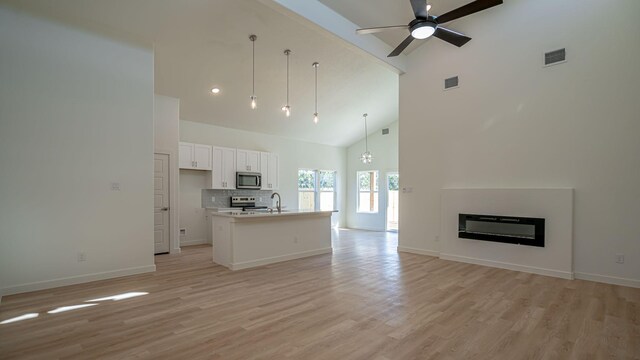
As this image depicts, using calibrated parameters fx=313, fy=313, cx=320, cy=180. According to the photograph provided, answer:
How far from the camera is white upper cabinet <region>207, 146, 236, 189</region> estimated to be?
737 cm

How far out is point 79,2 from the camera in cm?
397

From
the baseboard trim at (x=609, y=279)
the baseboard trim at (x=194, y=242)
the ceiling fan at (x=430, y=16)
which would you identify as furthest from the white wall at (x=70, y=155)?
the baseboard trim at (x=609, y=279)

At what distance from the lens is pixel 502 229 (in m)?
5.14

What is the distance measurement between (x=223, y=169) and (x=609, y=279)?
7.23 m

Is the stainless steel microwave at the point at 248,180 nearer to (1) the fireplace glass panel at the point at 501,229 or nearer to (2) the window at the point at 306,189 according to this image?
(2) the window at the point at 306,189

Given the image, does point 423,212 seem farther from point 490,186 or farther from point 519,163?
point 519,163

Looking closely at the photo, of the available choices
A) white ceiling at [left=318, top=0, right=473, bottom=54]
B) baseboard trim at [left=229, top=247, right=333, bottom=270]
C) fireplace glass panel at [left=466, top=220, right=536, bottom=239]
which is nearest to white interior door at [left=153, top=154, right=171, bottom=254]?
baseboard trim at [left=229, top=247, right=333, bottom=270]

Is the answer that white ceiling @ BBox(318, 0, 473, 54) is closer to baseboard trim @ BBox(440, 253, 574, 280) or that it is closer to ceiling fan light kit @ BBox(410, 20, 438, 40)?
ceiling fan light kit @ BBox(410, 20, 438, 40)

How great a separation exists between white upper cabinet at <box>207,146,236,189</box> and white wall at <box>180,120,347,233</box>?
39cm

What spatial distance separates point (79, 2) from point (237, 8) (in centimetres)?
194

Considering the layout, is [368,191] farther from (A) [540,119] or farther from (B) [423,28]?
(B) [423,28]

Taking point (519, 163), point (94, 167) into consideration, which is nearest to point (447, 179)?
point (519, 163)

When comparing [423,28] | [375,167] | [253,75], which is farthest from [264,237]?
[375,167]

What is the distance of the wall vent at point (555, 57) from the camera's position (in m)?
4.60
